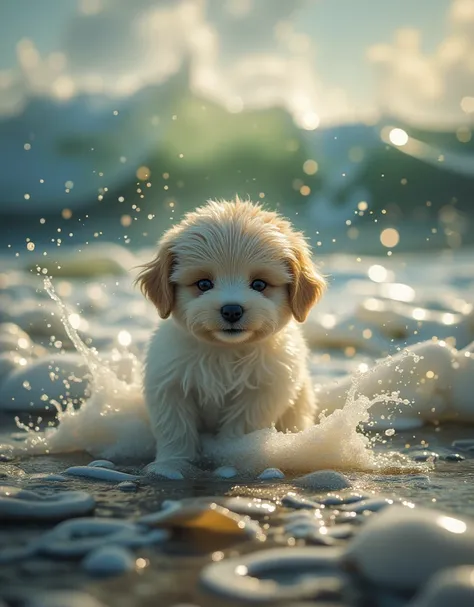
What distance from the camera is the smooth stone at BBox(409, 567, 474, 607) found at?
2072mm

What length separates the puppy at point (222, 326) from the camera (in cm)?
391

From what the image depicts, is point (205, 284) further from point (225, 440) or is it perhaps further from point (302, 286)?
point (225, 440)

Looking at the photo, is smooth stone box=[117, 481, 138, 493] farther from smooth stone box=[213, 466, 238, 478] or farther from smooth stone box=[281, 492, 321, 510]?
smooth stone box=[281, 492, 321, 510]

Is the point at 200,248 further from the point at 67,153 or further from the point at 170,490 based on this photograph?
the point at 67,153

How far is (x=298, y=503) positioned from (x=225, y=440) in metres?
1.03

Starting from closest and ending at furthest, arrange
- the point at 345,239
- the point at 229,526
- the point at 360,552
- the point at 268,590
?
the point at 268,590
the point at 360,552
the point at 229,526
the point at 345,239

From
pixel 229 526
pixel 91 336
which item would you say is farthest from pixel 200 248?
pixel 91 336

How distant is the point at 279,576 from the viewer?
7.85 feet

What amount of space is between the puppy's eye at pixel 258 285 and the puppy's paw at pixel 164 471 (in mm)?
913

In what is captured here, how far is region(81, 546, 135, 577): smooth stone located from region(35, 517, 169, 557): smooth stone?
0.11 m

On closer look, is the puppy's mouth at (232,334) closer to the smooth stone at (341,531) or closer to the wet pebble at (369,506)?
the wet pebble at (369,506)

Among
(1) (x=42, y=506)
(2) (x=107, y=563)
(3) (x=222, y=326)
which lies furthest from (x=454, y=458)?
(2) (x=107, y=563)

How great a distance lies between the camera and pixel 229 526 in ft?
9.21

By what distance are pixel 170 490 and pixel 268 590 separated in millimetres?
1307
